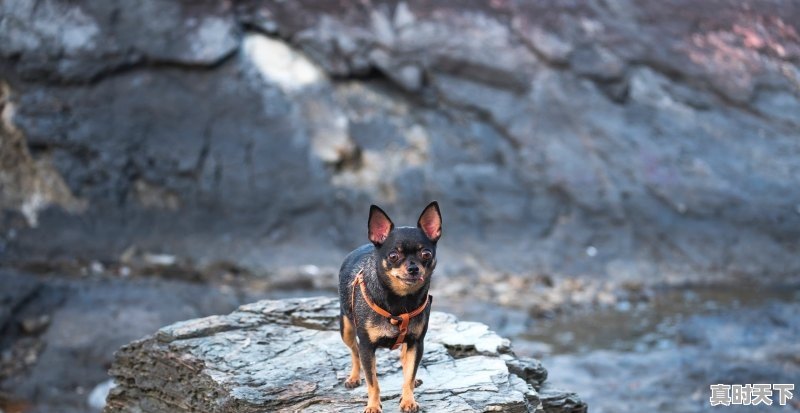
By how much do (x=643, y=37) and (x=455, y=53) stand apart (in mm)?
2849

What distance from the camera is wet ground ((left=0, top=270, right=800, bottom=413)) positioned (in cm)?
1023

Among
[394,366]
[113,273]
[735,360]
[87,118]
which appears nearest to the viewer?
[394,366]


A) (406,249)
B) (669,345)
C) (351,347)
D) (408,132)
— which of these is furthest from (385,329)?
(408,132)

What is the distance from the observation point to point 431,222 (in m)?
5.15

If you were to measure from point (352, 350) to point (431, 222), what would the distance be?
1.08 metres

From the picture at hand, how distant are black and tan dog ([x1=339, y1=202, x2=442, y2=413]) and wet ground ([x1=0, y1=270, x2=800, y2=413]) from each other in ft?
15.9

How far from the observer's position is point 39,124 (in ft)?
47.4

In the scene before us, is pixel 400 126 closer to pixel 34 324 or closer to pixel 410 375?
pixel 34 324

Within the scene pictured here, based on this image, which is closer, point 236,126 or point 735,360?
point 735,360

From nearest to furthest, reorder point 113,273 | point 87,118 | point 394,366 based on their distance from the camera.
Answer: point 394,366
point 113,273
point 87,118

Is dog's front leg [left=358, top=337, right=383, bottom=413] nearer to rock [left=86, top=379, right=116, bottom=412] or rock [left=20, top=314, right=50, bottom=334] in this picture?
rock [left=86, top=379, right=116, bottom=412]

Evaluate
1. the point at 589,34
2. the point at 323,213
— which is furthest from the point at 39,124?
the point at 589,34

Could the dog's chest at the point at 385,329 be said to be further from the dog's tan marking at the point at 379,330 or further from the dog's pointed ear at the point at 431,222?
the dog's pointed ear at the point at 431,222

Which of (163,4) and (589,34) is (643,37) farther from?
(163,4)
